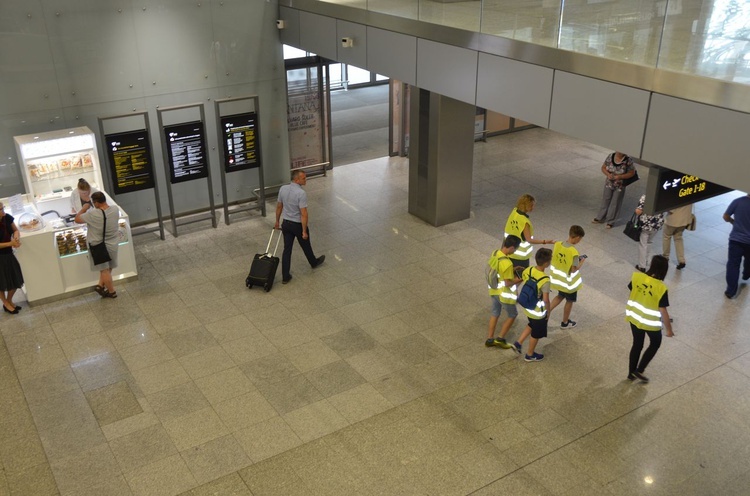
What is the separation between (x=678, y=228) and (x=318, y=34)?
6396 millimetres

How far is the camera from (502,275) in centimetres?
788

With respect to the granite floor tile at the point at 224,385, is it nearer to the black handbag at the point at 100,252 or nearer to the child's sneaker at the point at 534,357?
the black handbag at the point at 100,252

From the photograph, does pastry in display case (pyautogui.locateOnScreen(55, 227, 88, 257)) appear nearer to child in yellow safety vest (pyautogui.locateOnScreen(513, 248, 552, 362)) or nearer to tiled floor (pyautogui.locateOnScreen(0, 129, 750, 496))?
tiled floor (pyautogui.locateOnScreen(0, 129, 750, 496))

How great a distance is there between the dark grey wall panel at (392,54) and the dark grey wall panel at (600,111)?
277 centimetres

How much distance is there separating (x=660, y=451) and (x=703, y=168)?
2.82m

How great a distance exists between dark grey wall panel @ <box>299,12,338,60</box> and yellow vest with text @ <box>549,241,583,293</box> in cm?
511

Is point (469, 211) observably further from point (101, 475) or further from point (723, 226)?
point (101, 475)

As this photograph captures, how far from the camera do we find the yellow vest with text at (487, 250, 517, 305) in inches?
309

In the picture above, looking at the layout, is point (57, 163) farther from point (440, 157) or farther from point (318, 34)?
point (440, 157)

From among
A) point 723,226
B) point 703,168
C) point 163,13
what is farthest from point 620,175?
point 163,13

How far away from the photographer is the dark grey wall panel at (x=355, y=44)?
1048 cm

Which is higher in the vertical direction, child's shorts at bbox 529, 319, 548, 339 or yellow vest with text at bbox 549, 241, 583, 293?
yellow vest with text at bbox 549, 241, 583, 293

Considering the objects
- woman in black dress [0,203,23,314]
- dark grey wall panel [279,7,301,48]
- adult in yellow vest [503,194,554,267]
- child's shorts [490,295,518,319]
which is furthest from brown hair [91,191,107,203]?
adult in yellow vest [503,194,554,267]

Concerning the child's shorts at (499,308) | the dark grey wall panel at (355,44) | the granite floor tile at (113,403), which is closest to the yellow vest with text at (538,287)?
the child's shorts at (499,308)
